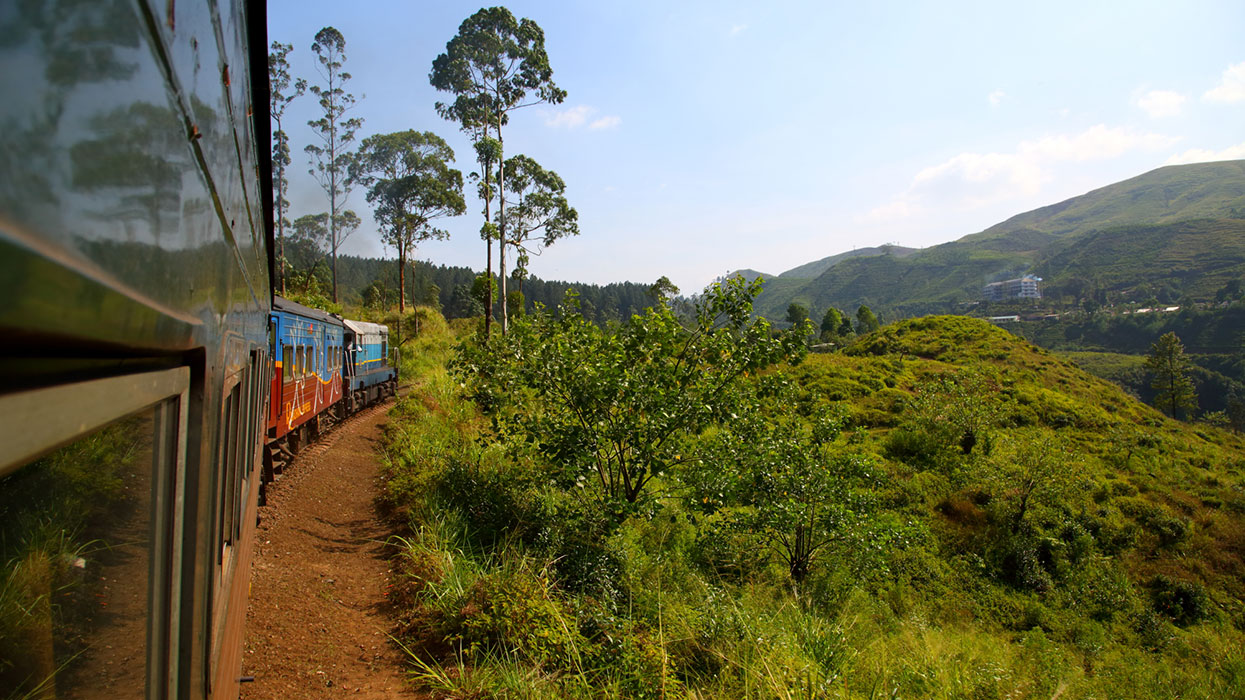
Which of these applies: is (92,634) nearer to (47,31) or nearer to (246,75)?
(47,31)

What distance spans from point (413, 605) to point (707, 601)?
2848 mm

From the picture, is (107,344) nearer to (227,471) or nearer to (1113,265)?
(227,471)

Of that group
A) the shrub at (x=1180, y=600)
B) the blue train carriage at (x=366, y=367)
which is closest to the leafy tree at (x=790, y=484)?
the shrub at (x=1180, y=600)

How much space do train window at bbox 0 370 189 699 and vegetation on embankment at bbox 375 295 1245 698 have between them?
3.81 metres

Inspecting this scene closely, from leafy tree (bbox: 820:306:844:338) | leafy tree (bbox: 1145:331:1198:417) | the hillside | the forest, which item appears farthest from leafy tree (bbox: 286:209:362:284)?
the hillside

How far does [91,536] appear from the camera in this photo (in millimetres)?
770

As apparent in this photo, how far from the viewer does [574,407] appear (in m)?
7.16

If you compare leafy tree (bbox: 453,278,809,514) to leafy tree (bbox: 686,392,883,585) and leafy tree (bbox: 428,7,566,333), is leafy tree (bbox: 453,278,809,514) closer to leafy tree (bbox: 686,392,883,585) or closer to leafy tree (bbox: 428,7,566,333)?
leafy tree (bbox: 686,392,883,585)

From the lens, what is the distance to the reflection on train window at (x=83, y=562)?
0.59m

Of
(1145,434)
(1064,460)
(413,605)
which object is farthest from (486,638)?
(1145,434)

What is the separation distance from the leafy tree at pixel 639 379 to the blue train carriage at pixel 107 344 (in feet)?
18.1

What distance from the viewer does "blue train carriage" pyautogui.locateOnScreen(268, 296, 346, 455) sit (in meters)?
8.14

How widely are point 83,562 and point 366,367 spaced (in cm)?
1784

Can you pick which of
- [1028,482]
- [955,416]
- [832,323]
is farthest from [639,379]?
[832,323]
